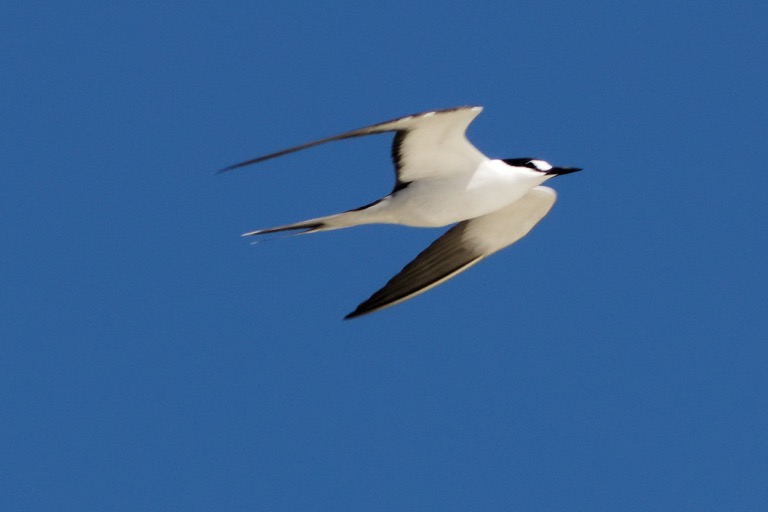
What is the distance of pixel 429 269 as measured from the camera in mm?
12844

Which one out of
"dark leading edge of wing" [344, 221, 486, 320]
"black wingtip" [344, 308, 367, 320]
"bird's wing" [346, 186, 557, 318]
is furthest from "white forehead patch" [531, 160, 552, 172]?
"black wingtip" [344, 308, 367, 320]

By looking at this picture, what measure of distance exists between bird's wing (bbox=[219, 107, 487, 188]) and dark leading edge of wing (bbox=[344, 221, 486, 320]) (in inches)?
49.6

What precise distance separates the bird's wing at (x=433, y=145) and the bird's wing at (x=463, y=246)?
4.00 ft

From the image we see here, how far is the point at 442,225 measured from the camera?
11.8m

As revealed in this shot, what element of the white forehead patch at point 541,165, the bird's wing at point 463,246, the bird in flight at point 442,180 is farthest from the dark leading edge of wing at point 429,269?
the white forehead patch at point 541,165

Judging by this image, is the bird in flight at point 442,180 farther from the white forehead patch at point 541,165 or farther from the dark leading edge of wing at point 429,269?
the dark leading edge of wing at point 429,269

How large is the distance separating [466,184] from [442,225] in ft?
1.27

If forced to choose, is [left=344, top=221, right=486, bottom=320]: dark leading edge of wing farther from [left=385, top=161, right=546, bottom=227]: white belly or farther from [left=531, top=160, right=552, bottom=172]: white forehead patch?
[left=531, top=160, right=552, bottom=172]: white forehead patch

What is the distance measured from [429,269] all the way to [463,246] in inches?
14.3

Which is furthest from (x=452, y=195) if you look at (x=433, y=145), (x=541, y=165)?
(x=541, y=165)

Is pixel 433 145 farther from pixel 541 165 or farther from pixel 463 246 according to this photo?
pixel 463 246

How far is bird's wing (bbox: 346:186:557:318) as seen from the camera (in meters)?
12.6

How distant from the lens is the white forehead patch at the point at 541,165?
11.9 m

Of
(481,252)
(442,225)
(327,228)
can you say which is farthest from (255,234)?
(481,252)
